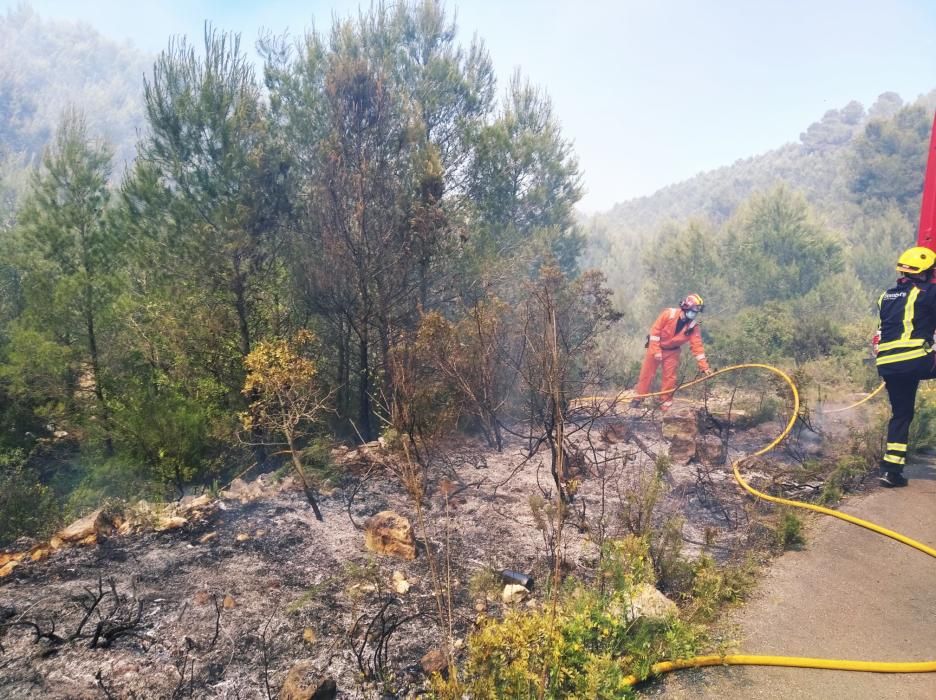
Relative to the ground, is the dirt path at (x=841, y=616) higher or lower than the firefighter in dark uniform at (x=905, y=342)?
lower

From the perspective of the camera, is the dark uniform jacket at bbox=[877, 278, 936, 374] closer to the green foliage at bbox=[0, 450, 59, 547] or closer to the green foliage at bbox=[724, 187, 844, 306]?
the green foliage at bbox=[0, 450, 59, 547]

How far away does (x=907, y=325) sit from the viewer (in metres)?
5.02

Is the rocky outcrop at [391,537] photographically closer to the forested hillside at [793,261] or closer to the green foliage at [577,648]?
the green foliage at [577,648]

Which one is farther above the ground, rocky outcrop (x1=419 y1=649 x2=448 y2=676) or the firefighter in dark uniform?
the firefighter in dark uniform

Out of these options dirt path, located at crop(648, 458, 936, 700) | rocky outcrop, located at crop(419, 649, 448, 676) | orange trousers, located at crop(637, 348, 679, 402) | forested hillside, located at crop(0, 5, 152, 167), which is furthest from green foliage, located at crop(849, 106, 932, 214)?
forested hillside, located at crop(0, 5, 152, 167)

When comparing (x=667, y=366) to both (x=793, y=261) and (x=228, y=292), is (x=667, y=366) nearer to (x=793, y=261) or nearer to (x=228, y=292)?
(x=228, y=292)

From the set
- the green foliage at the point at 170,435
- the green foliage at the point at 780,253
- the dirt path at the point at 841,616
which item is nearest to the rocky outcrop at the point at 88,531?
the green foliage at the point at 170,435

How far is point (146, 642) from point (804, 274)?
25324 mm

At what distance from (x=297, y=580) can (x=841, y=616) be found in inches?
143

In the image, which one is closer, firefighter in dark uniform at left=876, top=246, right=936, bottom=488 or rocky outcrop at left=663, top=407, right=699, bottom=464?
firefighter in dark uniform at left=876, top=246, right=936, bottom=488

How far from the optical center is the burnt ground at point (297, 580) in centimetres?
307

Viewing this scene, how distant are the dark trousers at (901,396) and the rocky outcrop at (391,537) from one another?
4.54 meters

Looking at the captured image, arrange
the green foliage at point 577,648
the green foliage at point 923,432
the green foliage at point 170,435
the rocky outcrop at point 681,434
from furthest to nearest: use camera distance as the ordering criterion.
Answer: the rocky outcrop at point 681,434, the green foliage at point 170,435, the green foliage at point 923,432, the green foliage at point 577,648

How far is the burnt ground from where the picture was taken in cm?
307
